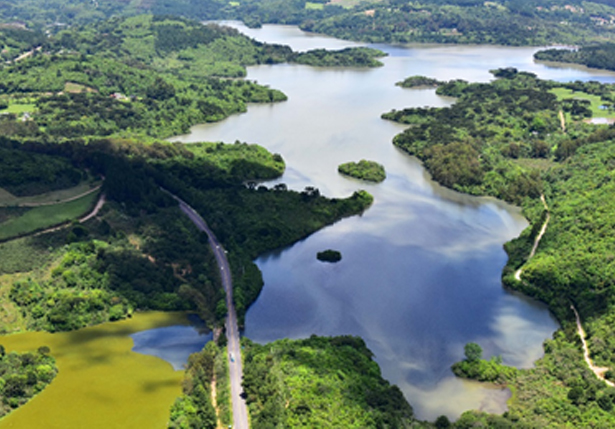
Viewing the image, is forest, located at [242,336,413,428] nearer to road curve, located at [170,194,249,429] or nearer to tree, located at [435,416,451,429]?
road curve, located at [170,194,249,429]

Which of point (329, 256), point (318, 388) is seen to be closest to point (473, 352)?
point (318, 388)

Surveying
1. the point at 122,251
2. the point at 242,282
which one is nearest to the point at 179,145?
the point at 122,251

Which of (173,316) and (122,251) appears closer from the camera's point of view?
(173,316)

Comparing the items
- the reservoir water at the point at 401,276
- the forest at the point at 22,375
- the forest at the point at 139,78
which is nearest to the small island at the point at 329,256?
the reservoir water at the point at 401,276

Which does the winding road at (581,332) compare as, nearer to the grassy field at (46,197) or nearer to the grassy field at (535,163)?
the grassy field at (535,163)

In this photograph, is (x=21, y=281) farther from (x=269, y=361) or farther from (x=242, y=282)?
(x=269, y=361)

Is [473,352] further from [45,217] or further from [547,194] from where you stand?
[45,217]
